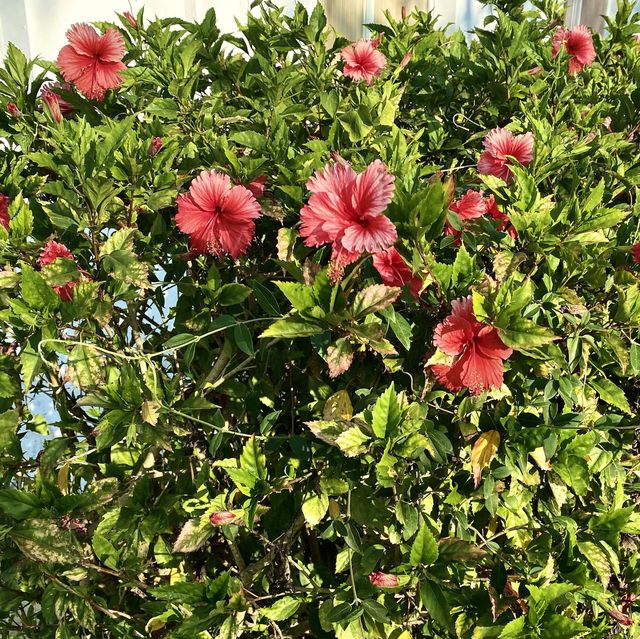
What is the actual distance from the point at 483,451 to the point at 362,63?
127 cm

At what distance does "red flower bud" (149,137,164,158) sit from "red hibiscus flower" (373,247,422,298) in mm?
603

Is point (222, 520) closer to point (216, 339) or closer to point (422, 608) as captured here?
point (216, 339)

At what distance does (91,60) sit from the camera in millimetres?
1664

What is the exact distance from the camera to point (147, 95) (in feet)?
6.00

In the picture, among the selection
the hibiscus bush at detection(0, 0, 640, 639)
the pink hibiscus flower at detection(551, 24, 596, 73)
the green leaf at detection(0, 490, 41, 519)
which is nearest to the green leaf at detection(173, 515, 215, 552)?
the hibiscus bush at detection(0, 0, 640, 639)

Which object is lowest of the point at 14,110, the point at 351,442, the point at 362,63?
the point at 351,442

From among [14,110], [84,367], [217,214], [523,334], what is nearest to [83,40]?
[14,110]

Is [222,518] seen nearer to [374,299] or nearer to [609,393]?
[374,299]

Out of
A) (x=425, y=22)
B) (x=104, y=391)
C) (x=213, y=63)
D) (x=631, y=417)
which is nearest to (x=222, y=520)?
(x=104, y=391)

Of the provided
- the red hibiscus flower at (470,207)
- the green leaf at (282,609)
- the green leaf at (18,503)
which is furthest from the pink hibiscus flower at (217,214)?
the green leaf at (282,609)

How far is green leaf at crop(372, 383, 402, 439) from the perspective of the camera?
1.05 m

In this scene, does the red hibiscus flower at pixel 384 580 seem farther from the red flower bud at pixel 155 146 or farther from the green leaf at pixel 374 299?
the red flower bud at pixel 155 146

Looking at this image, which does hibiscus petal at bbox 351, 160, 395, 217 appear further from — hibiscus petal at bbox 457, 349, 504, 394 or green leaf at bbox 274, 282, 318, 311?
hibiscus petal at bbox 457, 349, 504, 394

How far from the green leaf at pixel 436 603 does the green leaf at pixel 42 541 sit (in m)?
0.58
